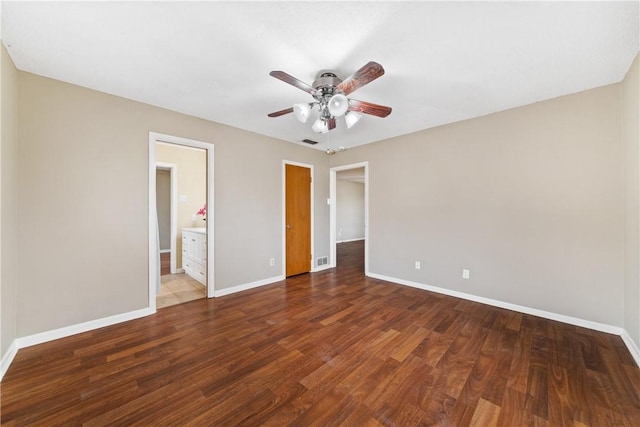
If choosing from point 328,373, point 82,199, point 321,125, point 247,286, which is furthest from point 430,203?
point 82,199

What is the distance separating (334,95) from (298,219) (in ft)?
9.34

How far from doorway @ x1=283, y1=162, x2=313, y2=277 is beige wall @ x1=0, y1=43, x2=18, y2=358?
2997 mm

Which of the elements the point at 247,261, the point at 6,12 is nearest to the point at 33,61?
the point at 6,12

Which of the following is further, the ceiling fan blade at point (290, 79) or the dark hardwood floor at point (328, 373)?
the ceiling fan blade at point (290, 79)

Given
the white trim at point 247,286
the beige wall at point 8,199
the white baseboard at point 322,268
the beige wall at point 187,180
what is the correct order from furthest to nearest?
the white baseboard at point 322,268, the beige wall at point 187,180, the white trim at point 247,286, the beige wall at point 8,199

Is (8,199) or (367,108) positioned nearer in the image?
(8,199)

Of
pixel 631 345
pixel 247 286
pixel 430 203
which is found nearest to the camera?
pixel 631 345

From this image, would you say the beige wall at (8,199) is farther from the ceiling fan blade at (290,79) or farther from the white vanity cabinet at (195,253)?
the ceiling fan blade at (290,79)

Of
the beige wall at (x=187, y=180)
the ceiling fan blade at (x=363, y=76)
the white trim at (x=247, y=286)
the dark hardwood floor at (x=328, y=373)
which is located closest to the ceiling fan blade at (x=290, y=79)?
the ceiling fan blade at (x=363, y=76)

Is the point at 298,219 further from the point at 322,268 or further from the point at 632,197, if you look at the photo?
the point at 632,197

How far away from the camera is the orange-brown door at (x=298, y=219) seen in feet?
14.3

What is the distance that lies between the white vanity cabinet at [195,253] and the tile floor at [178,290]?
0.41 feet

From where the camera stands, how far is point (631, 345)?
204cm

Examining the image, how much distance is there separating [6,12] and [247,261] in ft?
10.4
